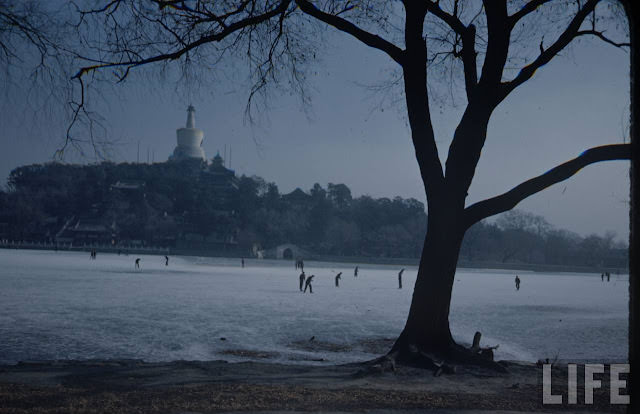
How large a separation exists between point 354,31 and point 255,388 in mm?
5538

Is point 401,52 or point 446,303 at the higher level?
point 401,52

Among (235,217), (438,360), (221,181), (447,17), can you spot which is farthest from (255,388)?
(221,181)

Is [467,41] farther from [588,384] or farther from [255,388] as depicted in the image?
[255,388]

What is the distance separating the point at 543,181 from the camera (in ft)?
27.6

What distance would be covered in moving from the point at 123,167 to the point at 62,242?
81.5ft

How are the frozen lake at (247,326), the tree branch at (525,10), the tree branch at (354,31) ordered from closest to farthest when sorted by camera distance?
1. the tree branch at (354,31)
2. the tree branch at (525,10)
3. the frozen lake at (247,326)

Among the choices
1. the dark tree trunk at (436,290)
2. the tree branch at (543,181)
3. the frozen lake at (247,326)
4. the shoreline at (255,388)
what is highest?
the tree branch at (543,181)

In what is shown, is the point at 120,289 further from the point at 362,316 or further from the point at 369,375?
the point at 369,375

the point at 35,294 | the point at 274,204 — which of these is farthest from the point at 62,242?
the point at 35,294

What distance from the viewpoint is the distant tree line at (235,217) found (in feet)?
350

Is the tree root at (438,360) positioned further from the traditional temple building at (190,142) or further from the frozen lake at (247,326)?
the traditional temple building at (190,142)

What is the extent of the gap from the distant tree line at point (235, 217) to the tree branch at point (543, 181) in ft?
325

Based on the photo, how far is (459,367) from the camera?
26.8 feet

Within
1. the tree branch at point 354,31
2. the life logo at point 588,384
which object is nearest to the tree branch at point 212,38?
the tree branch at point 354,31
